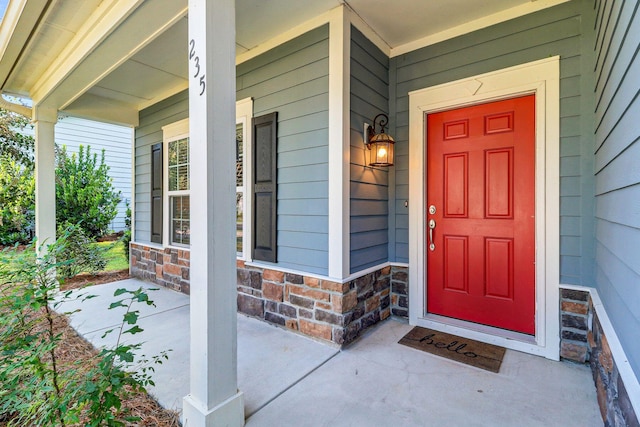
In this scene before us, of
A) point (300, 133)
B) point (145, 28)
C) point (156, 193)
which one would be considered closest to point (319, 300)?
point (300, 133)

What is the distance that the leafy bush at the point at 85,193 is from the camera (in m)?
6.77

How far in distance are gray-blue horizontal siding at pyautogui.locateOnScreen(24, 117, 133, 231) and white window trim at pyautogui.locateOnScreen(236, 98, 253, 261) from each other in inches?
241

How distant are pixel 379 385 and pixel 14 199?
7693 mm

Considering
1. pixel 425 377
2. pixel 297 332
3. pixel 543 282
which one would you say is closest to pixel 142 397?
pixel 297 332

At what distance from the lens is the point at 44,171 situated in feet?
12.9

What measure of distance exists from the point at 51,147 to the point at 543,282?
18.8 feet

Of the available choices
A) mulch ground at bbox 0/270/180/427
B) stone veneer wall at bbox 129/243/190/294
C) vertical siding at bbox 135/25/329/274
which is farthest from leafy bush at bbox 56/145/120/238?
vertical siding at bbox 135/25/329/274

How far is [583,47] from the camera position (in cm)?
221

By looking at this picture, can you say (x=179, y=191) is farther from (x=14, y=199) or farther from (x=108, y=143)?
(x=108, y=143)

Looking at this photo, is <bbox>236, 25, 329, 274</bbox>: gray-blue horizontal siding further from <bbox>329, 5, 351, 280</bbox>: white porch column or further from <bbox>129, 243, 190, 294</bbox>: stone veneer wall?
<bbox>129, 243, 190, 294</bbox>: stone veneer wall

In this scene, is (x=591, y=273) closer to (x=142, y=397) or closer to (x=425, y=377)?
(x=425, y=377)

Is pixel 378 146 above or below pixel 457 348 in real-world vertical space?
above

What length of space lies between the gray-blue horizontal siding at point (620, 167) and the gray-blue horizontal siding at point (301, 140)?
5.71ft

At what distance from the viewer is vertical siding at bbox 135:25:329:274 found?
258cm
